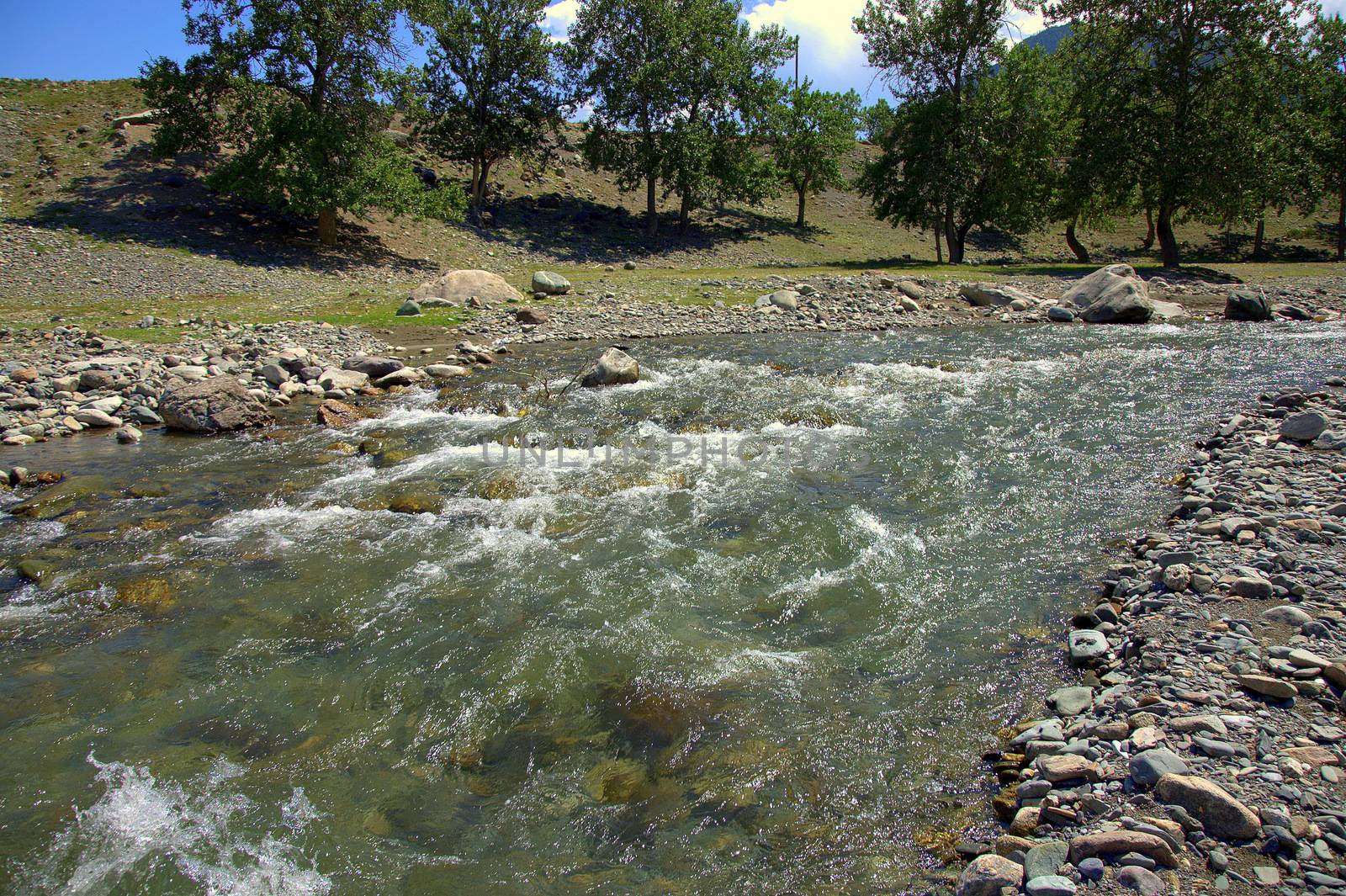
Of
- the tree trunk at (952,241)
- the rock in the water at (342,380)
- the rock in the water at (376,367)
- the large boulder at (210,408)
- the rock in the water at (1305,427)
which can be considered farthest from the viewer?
the tree trunk at (952,241)

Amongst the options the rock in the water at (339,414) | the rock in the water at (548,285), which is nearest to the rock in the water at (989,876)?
the rock in the water at (339,414)

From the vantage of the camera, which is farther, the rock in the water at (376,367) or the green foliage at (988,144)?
the green foliage at (988,144)

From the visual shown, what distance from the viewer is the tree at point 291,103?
3114 cm

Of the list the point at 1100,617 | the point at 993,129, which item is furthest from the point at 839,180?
the point at 1100,617

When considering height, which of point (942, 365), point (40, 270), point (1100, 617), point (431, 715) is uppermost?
A: point (40, 270)

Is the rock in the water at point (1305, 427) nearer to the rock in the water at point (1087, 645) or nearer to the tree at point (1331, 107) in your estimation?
the rock in the water at point (1087, 645)

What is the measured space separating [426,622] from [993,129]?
43046 mm

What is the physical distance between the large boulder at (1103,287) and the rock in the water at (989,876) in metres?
27.5

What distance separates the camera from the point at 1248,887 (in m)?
3.70

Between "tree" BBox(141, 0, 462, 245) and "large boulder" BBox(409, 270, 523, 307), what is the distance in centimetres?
852

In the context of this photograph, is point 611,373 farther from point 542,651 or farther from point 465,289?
point 465,289

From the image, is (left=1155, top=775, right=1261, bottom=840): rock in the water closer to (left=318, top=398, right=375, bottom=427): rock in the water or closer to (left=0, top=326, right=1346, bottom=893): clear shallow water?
(left=0, top=326, right=1346, bottom=893): clear shallow water

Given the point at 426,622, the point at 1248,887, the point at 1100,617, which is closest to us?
the point at 1248,887

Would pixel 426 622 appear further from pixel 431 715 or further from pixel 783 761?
pixel 783 761
